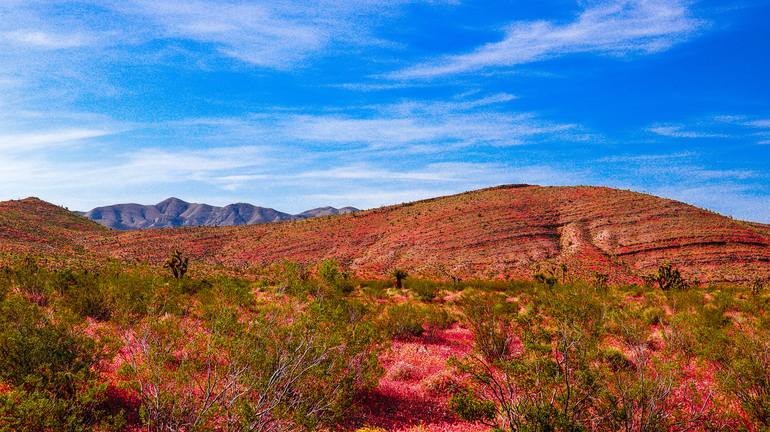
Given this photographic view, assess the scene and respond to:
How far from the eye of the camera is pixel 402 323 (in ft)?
61.8

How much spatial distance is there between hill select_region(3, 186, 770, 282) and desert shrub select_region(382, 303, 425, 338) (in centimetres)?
3275

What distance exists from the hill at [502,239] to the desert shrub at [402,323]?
32.7 metres

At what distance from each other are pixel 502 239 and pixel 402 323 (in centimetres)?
4632

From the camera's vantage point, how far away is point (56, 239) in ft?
233

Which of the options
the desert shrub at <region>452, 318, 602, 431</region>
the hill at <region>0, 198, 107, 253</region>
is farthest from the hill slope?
the desert shrub at <region>452, 318, 602, 431</region>

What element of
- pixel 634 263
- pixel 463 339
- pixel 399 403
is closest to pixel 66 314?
pixel 399 403

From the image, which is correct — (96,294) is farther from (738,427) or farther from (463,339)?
(738,427)

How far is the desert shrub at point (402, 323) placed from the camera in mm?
18609

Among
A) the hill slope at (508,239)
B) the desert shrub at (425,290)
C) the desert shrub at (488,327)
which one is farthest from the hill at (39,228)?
the desert shrub at (488,327)

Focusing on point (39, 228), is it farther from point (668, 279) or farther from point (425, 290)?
point (668, 279)

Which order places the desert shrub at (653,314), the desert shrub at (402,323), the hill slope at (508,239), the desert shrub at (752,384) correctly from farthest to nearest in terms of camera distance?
the hill slope at (508,239) → the desert shrub at (653,314) → the desert shrub at (402,323) → the desert shrub at (752,384)

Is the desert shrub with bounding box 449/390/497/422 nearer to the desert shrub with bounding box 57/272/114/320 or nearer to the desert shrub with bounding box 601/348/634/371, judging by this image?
the desert shrub with bounding box 601/348/634/371

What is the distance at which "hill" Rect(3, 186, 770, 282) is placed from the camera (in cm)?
5150

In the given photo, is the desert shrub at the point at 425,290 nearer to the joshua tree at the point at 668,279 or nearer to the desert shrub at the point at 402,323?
the desert shrub at the point at 402,323
